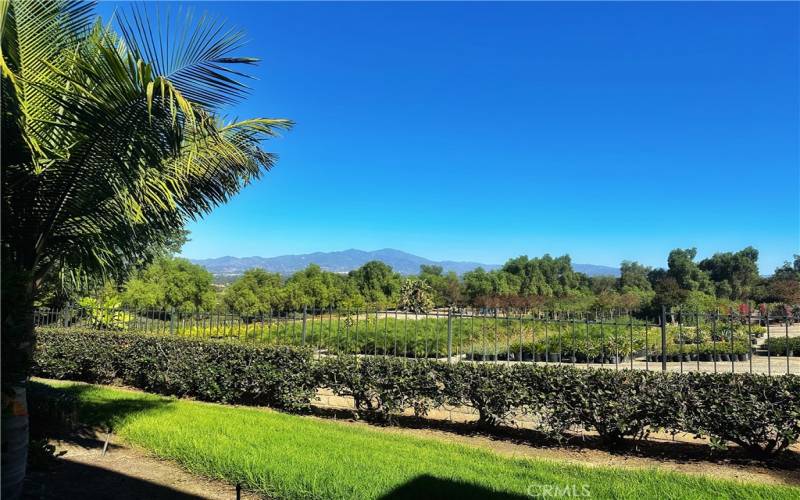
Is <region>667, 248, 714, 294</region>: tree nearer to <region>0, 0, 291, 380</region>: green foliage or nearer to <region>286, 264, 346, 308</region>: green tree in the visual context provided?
<region>286, 264, 346, 308</region>: green tree

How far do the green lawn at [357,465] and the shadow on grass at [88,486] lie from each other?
0.44 meters

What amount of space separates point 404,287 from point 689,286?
2695cm

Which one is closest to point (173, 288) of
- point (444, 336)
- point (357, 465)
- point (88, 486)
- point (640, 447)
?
point (444, 336)

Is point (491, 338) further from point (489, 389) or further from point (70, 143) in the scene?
point (70, 143)

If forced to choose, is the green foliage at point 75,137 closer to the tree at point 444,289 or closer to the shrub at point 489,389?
the shrub at point 489,389

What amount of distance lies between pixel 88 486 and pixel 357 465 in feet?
7.42

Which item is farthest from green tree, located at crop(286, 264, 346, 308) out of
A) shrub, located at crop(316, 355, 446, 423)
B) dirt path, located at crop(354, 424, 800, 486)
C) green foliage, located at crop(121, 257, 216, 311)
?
dirt path, located at crop(354, 424, 800, 486)

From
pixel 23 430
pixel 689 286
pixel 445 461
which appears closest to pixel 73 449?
pixel 23 430

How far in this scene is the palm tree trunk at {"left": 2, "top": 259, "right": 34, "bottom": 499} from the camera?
3.05 metres

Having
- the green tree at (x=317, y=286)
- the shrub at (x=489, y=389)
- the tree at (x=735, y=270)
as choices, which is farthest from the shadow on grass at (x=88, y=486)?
the tree at (x=735, y=270)

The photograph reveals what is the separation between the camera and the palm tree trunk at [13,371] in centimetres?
305

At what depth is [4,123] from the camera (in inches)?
165

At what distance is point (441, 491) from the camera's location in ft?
12.9

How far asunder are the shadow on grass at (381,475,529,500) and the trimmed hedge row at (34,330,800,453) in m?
2.07
